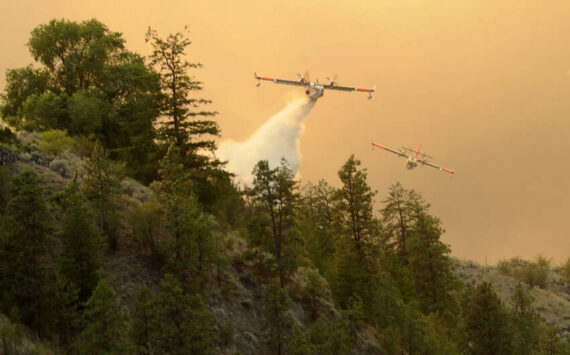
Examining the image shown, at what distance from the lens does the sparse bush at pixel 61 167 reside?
3855 cm

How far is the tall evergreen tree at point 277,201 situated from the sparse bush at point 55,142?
14.7 meters

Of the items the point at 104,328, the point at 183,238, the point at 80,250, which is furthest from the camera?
the point at 183,238

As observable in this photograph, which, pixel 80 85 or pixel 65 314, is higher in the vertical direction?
pixel 80 85

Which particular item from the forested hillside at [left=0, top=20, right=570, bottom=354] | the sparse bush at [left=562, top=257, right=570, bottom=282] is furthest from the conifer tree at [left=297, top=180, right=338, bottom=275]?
the sparse bush at [left=562, top=257, right=570, bottom=282]

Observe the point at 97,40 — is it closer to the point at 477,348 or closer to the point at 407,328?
the point at 407,328

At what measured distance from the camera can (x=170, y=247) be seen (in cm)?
3058

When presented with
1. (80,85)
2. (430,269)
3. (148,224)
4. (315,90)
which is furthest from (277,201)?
(315,90)

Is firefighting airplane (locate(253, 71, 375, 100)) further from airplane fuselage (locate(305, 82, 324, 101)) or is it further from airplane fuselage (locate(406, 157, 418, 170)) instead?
airplane fuselage (locate(406, 157, 418, 170))

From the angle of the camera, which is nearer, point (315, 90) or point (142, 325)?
point (142, 325)

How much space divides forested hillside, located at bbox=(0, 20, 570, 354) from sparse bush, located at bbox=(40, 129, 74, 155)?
0.10m

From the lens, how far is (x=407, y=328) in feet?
125

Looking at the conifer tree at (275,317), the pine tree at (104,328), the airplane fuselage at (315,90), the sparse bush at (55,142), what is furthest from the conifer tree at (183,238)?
the airplane fuselage at (315,90)

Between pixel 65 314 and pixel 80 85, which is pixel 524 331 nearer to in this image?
pixel 65 314

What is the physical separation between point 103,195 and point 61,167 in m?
8.86
